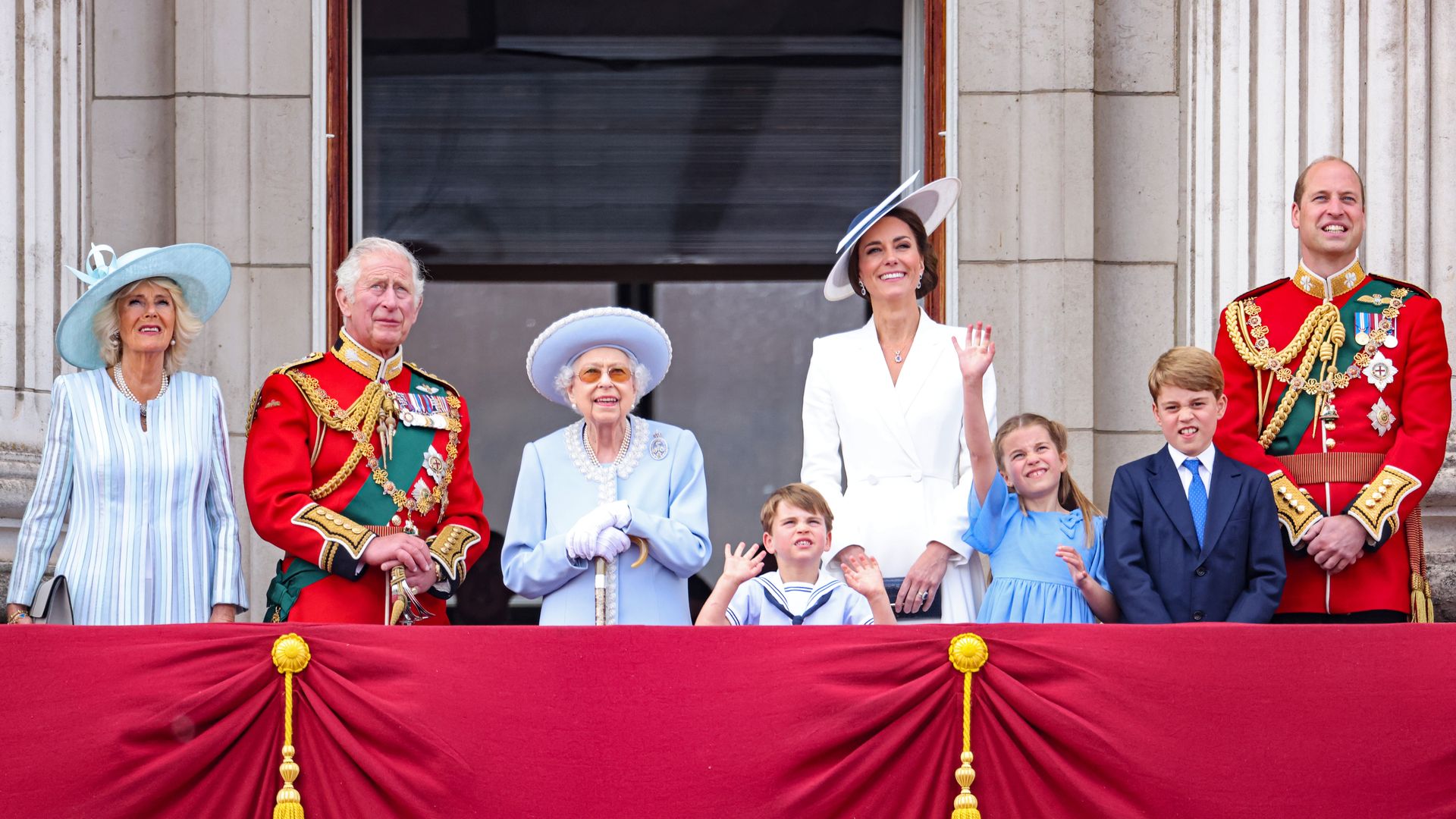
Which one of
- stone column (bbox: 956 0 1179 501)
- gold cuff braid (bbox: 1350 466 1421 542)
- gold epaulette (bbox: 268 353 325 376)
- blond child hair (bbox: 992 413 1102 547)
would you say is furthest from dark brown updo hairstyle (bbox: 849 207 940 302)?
stone column (bbox: 956 0 1179 501)

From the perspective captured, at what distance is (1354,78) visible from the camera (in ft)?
21.5

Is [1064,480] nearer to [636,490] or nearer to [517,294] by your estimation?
[636,490]

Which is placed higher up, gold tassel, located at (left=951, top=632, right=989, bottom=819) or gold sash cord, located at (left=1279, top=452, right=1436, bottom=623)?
gold sash cord, located at (left=1279, top=452, right=1436, bottom=623)

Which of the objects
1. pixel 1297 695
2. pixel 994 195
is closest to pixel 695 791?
pixel 1297 695

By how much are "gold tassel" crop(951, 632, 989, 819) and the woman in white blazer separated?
858 mm

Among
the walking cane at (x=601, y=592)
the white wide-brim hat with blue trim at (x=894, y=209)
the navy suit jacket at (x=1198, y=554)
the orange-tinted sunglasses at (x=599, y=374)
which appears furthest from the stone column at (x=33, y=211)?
the navy suit jacket at (x=1198, y=554)

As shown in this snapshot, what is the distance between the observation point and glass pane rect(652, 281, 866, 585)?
8.73 meters

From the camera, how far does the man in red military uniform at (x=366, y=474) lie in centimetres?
463

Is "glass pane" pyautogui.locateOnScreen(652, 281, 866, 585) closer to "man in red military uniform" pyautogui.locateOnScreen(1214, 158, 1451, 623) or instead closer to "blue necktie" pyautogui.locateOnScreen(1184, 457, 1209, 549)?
"man in red military uniform" pyautogui.locateOnScreen(1214, 158, 1451, 623)

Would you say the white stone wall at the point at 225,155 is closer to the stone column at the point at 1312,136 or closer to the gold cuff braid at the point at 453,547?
the gold cuff braid at the point at 453,547

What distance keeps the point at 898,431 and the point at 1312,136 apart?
253cm

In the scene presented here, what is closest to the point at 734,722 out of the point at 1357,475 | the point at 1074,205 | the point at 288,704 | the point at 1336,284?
the point at 288,704

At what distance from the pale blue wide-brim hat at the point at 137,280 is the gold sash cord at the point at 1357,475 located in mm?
2990

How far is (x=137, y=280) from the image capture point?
A: 4820 millimetres
